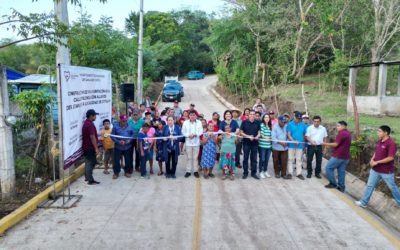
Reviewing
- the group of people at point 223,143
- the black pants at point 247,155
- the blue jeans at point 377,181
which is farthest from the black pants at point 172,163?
the blue jeans at point 377,181

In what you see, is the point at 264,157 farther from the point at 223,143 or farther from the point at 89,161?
the point at 89,161

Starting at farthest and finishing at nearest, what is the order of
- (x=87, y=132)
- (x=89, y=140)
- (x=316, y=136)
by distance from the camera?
(x=316, y=136)
(x=89, y=140)
(x=87, y=132)

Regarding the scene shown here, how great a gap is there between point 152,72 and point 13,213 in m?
27.2

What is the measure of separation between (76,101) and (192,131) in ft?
9.93

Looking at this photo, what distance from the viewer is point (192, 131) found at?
31.4 feet

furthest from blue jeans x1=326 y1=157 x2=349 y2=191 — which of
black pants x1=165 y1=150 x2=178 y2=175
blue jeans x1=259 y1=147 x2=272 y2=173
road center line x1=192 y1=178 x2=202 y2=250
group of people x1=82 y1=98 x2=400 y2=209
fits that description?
black pants x1=165 y1=150 x2=178 y2=175

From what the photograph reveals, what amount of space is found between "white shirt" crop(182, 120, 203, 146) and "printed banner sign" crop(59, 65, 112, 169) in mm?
2243

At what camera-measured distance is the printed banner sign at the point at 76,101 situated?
24.1ft

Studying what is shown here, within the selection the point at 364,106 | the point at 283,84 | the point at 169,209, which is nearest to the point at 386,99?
the point at 364,106

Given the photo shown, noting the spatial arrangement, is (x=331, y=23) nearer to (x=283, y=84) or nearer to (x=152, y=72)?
(x=283, y=84)

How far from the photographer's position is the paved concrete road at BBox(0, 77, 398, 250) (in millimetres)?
5848

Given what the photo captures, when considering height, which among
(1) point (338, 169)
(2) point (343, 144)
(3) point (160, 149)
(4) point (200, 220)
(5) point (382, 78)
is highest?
(5) point (382, 78)

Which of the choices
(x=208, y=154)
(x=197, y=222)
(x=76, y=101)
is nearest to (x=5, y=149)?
(x=76, y=101)

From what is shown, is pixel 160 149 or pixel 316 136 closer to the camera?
pixel 316 136
